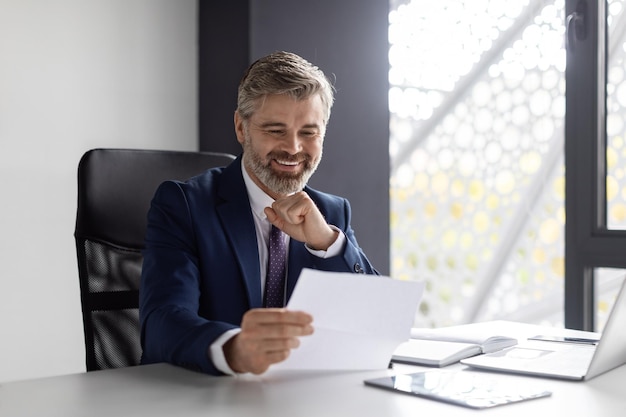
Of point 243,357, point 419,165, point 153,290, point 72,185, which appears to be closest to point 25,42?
point 72,185

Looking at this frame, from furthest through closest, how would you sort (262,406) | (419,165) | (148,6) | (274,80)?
(419,165) < (148,6) < (274,80) < (262,406)

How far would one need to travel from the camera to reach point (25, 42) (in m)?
2.66

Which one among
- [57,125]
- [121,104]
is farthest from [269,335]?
[121,104]

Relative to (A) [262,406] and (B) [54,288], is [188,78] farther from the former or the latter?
(A) [262,406]

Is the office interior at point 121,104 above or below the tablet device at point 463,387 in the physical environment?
above

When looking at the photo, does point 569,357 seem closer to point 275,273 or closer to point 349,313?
point 349,313

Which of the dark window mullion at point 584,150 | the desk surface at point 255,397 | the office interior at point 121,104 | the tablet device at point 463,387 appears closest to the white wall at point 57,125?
the office interior at point 121,104

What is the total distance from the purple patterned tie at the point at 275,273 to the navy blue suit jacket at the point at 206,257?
0.02 m

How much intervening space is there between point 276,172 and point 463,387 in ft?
2.65

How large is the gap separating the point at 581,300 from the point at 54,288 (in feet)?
6.68

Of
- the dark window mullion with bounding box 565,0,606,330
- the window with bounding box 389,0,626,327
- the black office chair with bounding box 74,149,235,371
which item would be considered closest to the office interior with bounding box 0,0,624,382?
the dark window mullion with bounding box 565,0,606,330

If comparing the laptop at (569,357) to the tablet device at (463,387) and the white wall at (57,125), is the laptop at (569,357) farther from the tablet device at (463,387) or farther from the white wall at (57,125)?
the white wall at (57,125)

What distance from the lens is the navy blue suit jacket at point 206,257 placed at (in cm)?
156

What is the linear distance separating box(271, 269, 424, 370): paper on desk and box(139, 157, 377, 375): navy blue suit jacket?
13.2 inches
